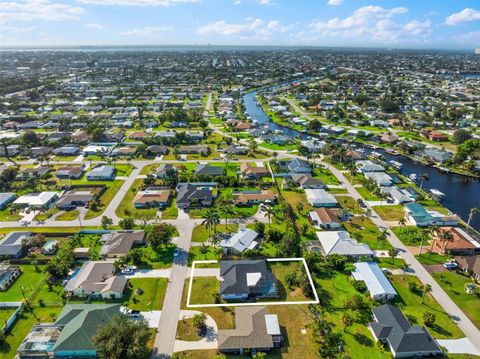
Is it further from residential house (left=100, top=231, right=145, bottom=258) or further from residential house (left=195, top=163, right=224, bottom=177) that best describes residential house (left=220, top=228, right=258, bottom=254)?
residential house (left=195, top=163, right=224, bottom=177)

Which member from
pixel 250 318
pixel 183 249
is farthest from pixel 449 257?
pixel 183 249

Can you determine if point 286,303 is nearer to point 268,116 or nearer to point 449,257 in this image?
point 449,257

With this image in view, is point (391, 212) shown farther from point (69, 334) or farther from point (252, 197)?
point (69, 334)

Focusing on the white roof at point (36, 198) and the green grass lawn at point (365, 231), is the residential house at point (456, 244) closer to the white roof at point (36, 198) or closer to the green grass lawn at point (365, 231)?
the green grass lawn at point (365, 231)

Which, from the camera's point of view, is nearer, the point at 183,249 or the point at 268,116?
the point at 183,249

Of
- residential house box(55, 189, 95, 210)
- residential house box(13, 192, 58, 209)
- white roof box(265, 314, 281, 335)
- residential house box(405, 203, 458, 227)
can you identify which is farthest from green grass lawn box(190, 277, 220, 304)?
residential house box(13, 192, 58, 209)
